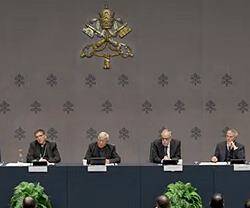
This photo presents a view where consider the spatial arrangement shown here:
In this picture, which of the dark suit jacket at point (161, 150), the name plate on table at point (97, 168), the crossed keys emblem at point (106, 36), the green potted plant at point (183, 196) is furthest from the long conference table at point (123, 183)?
the crossed keys emblem at point (106, 36)

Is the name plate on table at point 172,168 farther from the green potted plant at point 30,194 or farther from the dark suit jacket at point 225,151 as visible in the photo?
the dark suit jacket at point 225,151

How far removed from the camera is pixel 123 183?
10219mm

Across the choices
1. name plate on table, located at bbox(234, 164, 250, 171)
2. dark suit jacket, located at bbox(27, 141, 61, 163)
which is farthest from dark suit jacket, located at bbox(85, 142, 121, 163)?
name plate on table, located at bbox(234, 164, 250, 171)

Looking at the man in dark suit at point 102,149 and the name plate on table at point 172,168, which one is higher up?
the man in dark suit at point 102,149

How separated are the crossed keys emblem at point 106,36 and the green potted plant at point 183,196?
145 inches

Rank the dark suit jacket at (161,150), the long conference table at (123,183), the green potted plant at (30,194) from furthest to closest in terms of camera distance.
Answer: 1. the dark suit jacket at (161,150)
2. the long conference table at (123,183)
3. the green potted plant at (30,194)

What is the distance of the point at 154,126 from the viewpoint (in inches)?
550

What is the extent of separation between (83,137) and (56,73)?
51.6 inches

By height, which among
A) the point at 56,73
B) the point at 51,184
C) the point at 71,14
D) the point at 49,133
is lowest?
the point at 51,184

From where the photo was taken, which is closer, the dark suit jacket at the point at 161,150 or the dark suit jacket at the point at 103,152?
the dark suit jacket at the point at 103,152

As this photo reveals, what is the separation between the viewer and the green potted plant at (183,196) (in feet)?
31.7

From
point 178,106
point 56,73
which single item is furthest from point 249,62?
point 56,73

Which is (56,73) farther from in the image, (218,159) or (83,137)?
(218,159)

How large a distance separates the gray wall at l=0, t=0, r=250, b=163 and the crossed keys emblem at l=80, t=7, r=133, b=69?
1.40 feet
